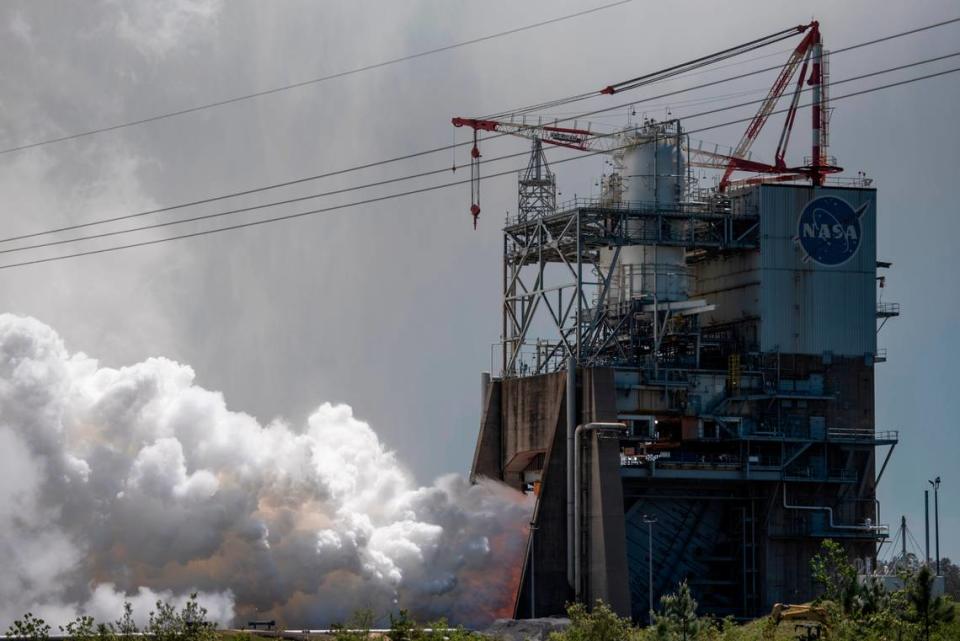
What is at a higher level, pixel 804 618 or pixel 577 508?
pixel 577 508

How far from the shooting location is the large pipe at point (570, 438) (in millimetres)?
121250

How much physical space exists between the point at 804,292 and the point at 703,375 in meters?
10.5

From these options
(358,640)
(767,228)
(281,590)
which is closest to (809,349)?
(767,228)

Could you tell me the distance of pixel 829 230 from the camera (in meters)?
133

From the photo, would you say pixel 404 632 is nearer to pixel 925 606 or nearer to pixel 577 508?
pixel 925 606

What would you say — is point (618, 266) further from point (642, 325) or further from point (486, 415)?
point (486, 415)

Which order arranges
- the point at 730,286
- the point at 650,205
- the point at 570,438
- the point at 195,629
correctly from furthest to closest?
the point at 730,286
the point at 650,205
the point at 570,438
the point at 195,629

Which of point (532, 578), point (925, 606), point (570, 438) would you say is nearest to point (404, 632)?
point (925, 606)

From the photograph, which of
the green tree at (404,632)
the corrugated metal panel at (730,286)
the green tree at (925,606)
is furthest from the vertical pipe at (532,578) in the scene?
the green tree at (404,632)

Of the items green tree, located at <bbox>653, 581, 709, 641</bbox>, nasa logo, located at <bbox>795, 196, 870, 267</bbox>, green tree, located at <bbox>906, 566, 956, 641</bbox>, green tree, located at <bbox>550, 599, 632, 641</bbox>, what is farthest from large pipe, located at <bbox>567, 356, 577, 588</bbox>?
green tree, located at <bbox>653, 581, 709, 641</bbox>

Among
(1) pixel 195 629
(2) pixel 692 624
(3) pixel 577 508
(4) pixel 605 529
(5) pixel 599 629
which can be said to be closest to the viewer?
(1) pixel 195 629

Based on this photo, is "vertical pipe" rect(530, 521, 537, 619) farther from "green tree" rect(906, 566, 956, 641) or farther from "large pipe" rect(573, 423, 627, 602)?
"green tree" rect(906, 566, 956, 641)

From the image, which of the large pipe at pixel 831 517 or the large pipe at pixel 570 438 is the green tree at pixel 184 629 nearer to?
the large pipe at pixel 570 438

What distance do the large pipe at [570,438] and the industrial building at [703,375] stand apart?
0.15m
